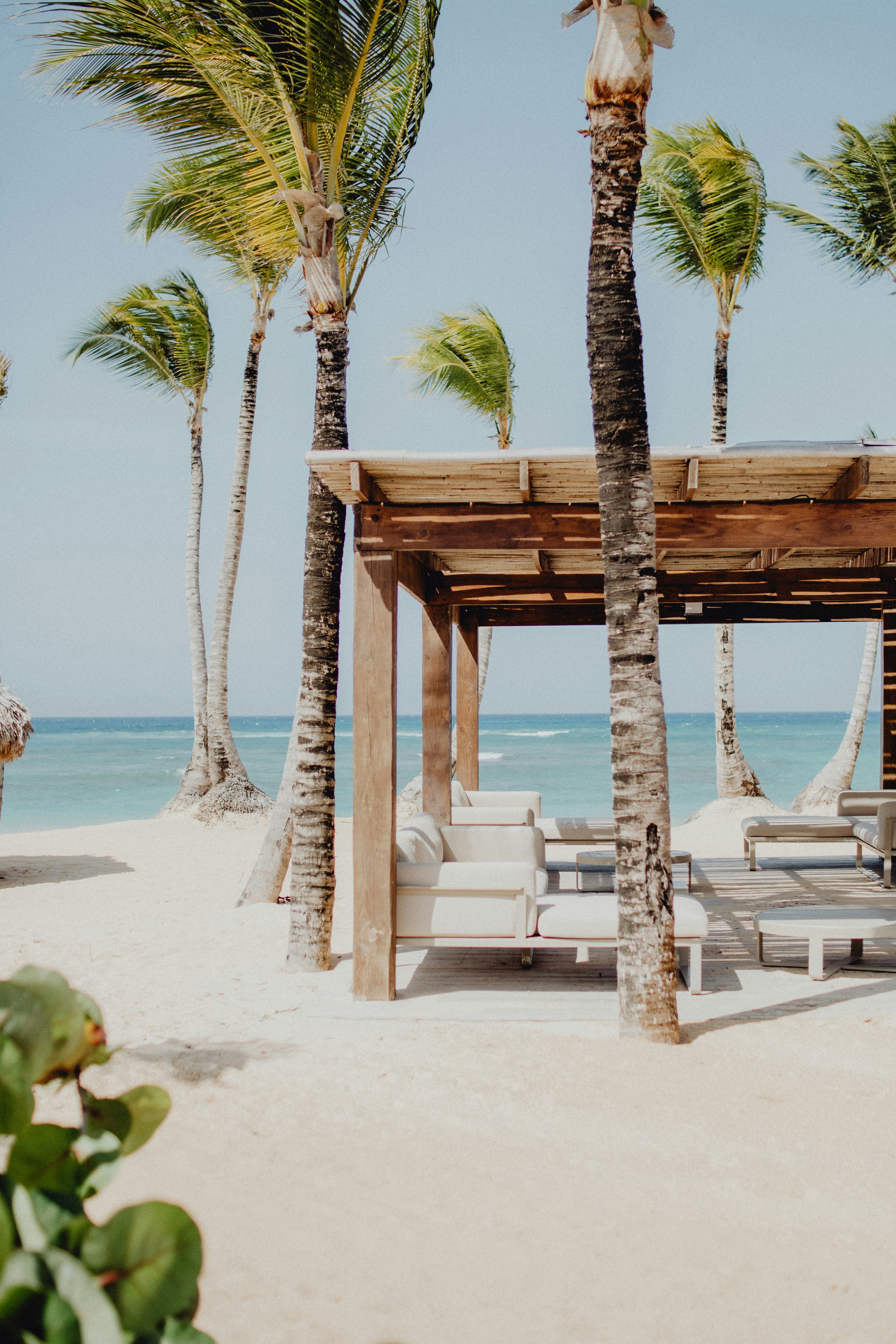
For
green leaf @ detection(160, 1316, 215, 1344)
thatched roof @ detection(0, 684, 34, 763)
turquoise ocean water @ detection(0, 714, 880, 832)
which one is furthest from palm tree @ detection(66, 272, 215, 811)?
green leaf @ detection(160, 1316, 215, 1344)

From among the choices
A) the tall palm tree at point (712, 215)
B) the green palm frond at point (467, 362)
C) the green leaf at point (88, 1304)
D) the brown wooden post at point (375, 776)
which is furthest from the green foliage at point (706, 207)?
the green leaf at point (88, 1304)

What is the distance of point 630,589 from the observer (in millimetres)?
4523

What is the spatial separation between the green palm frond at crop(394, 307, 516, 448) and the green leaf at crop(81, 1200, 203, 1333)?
54.8ft

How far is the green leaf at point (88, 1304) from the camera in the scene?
23.6 inches

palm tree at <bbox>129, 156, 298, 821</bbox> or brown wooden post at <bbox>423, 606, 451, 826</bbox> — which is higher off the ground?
palm tree at <bbox>129, 156, 298, 821</bbox>

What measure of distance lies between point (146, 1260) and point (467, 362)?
17.3 m

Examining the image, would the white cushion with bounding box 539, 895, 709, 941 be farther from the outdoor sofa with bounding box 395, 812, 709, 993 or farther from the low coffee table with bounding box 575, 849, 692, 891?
the low coffee table with bounding box 575, 849, 692, 891

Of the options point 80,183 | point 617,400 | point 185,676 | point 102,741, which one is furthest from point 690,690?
point 617,400

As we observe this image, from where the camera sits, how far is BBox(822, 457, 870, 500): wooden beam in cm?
520

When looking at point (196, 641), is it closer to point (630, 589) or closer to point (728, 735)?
point (728, 735)

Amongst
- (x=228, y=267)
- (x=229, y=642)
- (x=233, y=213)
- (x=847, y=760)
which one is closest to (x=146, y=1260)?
(x=233, y=213)

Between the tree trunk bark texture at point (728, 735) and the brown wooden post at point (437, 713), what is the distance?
324 inches

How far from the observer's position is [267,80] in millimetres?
5711

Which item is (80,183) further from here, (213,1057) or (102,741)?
(102,741)
